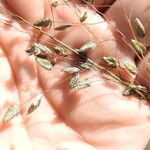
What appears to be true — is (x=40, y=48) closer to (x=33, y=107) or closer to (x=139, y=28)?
(x=33, y=107)

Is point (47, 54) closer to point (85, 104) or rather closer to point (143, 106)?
point (85, 104)

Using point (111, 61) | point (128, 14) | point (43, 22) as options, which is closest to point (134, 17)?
point (128, 14)

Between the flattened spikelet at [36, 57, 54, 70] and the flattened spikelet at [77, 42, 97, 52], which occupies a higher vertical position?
the flattened spikelet at [77, 42, 97, 52]

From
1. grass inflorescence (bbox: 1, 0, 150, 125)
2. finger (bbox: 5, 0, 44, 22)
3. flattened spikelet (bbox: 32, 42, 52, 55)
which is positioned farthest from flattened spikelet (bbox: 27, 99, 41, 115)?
finger (bbox: 5, 0, 44, 22)

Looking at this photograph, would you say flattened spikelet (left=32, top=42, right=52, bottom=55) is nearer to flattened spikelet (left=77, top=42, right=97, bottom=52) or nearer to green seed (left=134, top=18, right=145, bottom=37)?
flattened spikelet (left=77, top=42, right=97, bottom=52)

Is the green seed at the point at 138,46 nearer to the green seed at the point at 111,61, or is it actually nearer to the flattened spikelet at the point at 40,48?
the green seed at the point at 111,61

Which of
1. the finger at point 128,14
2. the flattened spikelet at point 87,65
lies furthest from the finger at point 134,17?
the flattened spikelet at point 87,65
